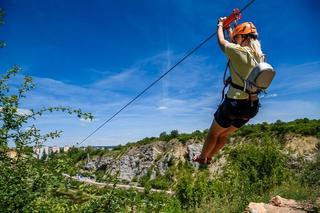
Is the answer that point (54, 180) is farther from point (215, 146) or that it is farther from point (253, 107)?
point (253, 107)

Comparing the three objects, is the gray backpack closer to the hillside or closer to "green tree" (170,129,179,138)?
the hillside

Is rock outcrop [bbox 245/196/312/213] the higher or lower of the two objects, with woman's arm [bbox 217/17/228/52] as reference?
lower

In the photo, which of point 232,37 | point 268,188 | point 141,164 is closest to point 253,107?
point 232,37

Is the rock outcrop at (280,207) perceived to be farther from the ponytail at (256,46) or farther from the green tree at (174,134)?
the green tree at (174,134)

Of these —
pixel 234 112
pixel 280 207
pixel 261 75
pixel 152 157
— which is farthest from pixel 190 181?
pixel 152 157

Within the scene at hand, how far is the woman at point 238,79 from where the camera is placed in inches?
134

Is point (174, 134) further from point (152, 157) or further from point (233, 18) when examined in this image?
point (233, 18)

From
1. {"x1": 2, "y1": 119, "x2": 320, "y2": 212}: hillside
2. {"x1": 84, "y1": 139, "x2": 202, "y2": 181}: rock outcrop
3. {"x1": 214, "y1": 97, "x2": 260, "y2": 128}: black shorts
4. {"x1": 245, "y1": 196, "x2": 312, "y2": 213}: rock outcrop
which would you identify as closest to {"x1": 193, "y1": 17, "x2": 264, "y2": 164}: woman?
{"x1": 214, "y1": 97, "x2": 260, "y2": 128}: black shorts

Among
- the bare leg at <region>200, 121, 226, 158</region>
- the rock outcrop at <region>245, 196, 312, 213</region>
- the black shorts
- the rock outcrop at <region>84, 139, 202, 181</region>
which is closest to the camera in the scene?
the black shorts

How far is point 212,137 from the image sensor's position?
4160 mm

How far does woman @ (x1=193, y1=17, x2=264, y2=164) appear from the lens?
11.2 ft

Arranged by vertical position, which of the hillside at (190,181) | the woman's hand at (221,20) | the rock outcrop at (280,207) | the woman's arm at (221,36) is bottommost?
the rock outcrop at (280,207)

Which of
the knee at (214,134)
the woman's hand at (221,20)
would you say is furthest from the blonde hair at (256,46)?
the knee at (214,134)

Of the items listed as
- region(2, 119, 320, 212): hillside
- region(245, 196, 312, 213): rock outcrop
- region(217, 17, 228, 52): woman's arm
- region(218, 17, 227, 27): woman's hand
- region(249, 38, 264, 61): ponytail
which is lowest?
region(245, 196, 312, 213): rock outcrop
